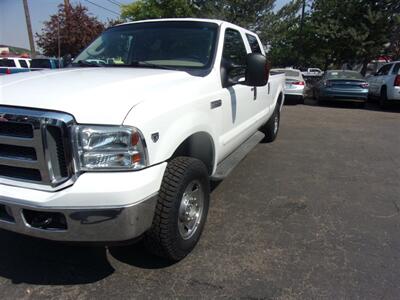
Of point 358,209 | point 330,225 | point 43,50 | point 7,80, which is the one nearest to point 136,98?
point 7,80

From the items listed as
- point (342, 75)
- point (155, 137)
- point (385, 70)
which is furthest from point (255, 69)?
point (385, 70)

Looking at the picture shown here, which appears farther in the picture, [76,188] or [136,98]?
[136,98]

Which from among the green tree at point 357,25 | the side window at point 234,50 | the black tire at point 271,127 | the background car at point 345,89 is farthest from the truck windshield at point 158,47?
the green tree at point 357,25

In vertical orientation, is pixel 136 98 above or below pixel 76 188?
above

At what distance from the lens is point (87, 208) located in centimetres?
224

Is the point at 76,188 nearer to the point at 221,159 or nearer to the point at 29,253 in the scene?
the point at 29,253

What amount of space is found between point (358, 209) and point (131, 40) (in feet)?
10.0

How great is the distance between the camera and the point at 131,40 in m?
4.04

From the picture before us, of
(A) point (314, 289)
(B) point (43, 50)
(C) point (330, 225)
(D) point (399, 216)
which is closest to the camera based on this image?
(A) point (314, 289)

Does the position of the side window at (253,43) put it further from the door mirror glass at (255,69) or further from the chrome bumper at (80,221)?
the chrome bumper at (80,221)

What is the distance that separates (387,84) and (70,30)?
2681 centimetres

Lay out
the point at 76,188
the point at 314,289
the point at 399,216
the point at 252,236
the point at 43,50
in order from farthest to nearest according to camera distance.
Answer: the point at 43,50 < the point at 399,216 < the point at 252,236 < the point at 314,289 < the point at 76,188

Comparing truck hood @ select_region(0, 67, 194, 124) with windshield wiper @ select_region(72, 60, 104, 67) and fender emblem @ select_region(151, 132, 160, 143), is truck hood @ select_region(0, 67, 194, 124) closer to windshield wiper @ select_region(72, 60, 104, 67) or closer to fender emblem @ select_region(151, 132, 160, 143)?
fender emblem @ select_region(151, 132, 160, 143)

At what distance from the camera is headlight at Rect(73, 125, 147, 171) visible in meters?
2.25
